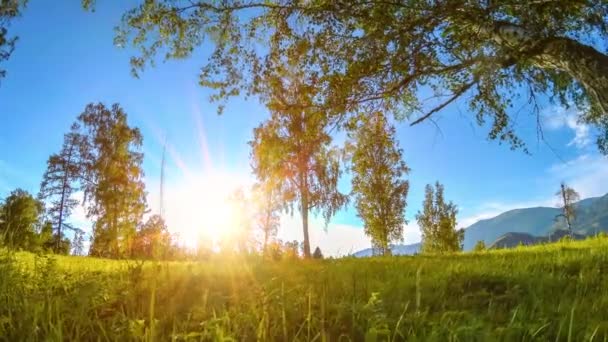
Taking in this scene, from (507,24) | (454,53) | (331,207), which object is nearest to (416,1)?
(507,24)

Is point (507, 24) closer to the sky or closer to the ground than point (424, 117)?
closer to the sky

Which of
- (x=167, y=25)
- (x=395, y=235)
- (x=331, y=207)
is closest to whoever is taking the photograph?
(x=167, y=25)

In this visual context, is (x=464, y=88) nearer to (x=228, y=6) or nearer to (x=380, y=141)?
(x=380, y=141)

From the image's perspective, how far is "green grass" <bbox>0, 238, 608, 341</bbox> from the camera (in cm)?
264

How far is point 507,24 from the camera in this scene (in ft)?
26.2

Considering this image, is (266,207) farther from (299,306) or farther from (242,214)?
(299,306)

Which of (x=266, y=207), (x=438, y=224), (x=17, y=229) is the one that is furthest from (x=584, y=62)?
(x=438, y=224)

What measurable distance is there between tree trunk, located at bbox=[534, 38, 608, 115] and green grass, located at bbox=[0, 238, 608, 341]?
274 centimetres

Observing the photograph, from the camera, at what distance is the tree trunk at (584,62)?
6992 millimetres

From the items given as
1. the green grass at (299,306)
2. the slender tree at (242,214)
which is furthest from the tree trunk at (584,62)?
the slender tree at (242,214)

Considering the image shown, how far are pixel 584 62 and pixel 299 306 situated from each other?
6.46 meters

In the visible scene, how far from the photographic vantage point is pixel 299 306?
11.0 ft

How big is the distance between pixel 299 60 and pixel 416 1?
3630 mm

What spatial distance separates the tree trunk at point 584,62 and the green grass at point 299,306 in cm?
274
